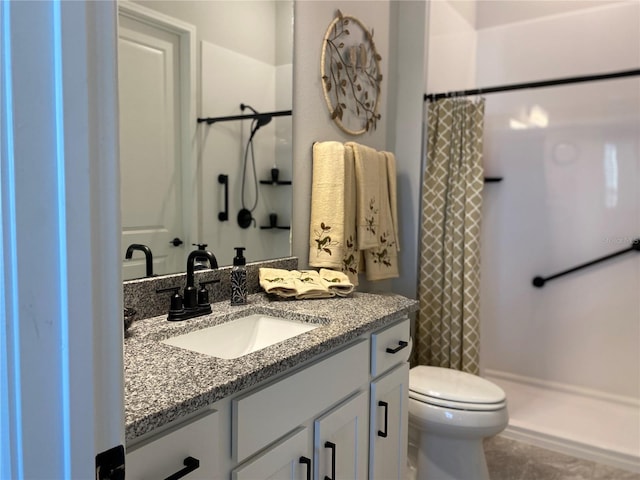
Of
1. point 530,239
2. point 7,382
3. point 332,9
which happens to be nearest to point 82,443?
point 7,382

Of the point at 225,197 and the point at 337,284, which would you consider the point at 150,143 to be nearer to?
the point at 225,197

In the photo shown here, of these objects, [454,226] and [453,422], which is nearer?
[453,422]

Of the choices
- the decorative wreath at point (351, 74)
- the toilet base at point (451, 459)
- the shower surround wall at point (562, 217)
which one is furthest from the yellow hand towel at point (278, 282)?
the shower surround wall at point (562, 217)

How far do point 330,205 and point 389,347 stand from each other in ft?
2.07

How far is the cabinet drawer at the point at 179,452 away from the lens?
0.77m

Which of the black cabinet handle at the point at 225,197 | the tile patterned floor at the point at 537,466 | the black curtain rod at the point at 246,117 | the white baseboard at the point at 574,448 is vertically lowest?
the tile patterned floor at the point at 537,466

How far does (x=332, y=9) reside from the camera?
6.76 feet

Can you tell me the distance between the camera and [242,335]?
143 centimetres

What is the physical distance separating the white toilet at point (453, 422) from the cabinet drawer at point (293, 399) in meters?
0.60

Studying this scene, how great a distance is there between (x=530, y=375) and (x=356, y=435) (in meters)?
2.11

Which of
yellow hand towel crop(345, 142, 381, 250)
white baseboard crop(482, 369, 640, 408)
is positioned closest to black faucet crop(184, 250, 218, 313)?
yellow hand towel crop(345, 142, 381, 250)

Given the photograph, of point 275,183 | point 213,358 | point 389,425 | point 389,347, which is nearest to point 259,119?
point 275,183

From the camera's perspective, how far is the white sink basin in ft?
4.29

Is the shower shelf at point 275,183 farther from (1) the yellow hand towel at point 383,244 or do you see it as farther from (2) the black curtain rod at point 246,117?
(1) the yellow hand towel at point 383,244
